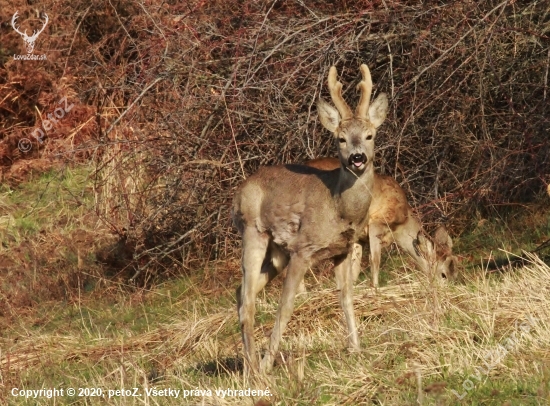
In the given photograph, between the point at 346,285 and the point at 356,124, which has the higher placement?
the point at 356,124

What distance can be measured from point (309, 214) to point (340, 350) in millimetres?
1002

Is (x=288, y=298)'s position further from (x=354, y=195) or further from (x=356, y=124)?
(x=356, y=124)

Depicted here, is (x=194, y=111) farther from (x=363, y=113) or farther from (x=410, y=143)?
(x=363, y=113)

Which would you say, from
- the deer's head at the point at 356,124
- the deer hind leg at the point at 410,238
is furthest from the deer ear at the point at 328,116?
the deer hind leg at the point at 410,238

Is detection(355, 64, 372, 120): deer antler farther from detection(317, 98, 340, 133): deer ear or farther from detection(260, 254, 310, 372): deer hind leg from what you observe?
detection(260, 254, 310, 372): deer hind leg

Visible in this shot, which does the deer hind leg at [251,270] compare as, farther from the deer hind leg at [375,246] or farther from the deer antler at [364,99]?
→ the deer hind leg at [375,246]

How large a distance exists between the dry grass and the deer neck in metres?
0.80

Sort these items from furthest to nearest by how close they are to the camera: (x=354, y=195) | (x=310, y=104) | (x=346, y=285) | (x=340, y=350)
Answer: (x=310, y=104) < (x=346, y=285) < (x=354, y=195) < (x=340, y=350)

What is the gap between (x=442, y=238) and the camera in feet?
37.1

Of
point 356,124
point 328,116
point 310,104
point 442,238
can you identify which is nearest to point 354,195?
point 356,124

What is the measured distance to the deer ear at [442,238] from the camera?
11242 millimetres

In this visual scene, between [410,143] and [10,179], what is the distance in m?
6.94

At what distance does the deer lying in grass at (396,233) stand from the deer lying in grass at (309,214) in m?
2.73

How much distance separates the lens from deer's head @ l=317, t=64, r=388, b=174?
25.2 ft
